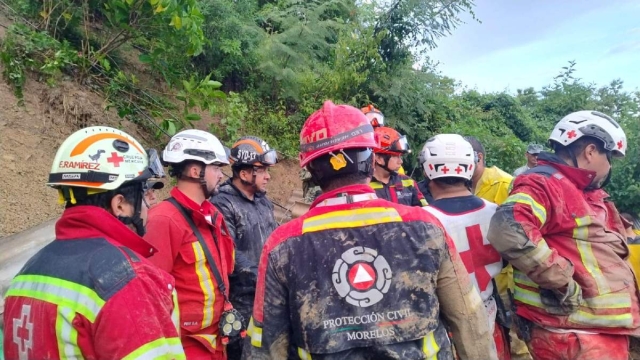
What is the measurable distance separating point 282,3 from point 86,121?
6.44 meters

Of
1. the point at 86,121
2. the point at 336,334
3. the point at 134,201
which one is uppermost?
the point at 86,121

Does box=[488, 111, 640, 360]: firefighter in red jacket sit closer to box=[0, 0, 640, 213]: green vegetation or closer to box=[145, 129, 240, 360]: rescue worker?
box=[145, 129, 240, 360]: rescue worker

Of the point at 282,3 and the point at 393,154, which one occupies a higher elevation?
the point at 282,3

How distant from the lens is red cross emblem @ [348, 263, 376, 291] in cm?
179

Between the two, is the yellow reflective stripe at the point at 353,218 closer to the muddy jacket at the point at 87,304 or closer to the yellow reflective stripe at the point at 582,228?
the muddy jacket at the point at 87,304

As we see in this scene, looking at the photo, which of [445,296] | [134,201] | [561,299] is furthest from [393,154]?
[134,201]

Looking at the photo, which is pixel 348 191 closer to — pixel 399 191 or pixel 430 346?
pixel 430 346

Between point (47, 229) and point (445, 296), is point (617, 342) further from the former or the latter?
point (47, 229)

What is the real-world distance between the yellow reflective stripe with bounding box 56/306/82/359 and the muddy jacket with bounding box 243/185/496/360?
707mm

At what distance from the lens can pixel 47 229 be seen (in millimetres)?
4129

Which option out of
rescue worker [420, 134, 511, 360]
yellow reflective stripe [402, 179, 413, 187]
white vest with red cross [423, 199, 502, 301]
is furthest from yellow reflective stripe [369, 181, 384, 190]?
white vest with red cross [423, 199, 502, 301]

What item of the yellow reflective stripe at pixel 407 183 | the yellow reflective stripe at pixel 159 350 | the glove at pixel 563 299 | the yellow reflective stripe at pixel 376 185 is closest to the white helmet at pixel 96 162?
the yellow reflective stripe at pixel 159 350

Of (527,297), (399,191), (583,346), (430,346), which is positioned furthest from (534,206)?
(399,191)

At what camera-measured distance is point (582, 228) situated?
2824 millimetres
